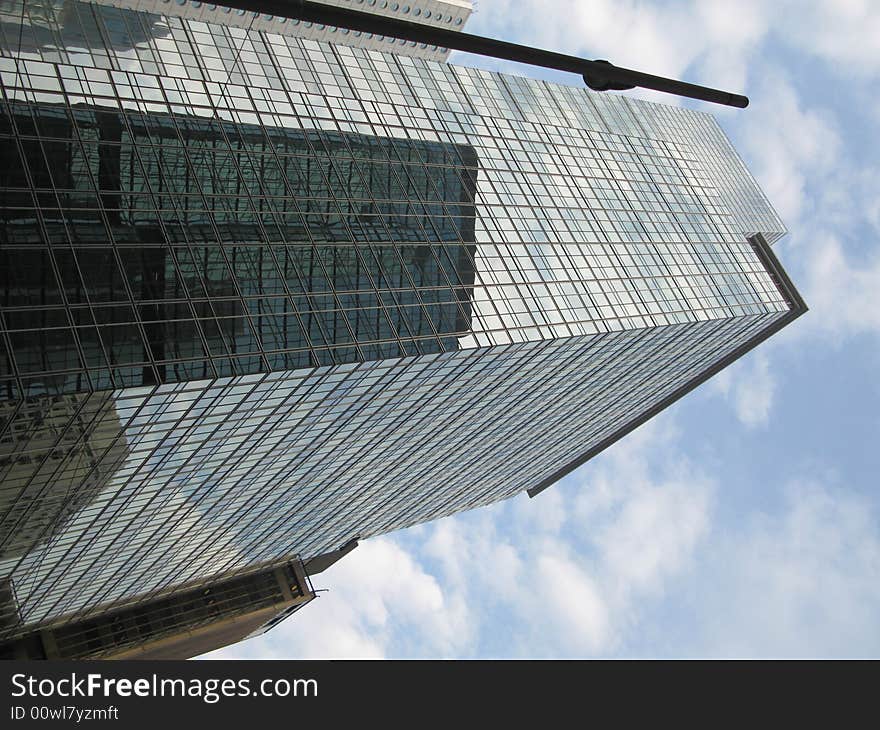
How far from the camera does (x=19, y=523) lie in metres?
41.9

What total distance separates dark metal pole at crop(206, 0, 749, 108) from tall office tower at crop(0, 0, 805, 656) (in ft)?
86.0

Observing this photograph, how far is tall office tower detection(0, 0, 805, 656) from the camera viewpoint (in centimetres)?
3484

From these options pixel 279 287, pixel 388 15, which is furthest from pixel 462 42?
pixel 388 15

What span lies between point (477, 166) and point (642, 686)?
3781 centimetres

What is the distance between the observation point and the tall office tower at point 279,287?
34844mm

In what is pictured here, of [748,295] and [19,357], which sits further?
[748,295]

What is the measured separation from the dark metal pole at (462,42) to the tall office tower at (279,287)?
26.2m

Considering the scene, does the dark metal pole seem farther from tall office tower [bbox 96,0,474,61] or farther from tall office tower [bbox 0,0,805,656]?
tall office tower [bbox 96,0,474,61]

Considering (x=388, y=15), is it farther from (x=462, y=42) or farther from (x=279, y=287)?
(x=462, y=42)

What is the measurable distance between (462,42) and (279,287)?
103ft

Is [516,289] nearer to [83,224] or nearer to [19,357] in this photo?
[83,224]

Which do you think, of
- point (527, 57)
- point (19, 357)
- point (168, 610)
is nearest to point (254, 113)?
point (19, 357)

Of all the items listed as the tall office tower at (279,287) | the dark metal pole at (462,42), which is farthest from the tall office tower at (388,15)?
the dark metal pole at (462,42)

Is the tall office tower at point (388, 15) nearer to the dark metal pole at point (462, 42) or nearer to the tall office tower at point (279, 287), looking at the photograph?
the tall office tower at point (279, 287)
